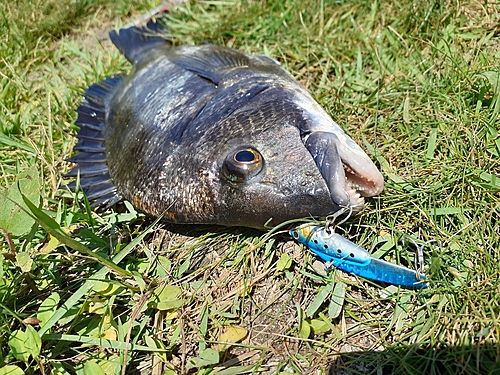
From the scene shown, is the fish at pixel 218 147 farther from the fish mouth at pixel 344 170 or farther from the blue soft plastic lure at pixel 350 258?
the blue soft plastic lure at pixel 350 258

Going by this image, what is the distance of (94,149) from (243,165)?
5.53 ft

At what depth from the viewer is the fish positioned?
7.94 ft

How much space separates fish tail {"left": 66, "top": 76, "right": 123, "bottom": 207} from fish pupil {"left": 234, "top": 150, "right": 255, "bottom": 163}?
3.75 ft

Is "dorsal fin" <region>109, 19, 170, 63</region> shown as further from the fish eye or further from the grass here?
the fish eye

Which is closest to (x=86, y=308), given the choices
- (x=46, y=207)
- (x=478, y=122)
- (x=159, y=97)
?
(x=46, y=207)

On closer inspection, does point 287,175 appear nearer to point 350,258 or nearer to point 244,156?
point 244,156

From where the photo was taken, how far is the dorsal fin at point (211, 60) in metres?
3.28

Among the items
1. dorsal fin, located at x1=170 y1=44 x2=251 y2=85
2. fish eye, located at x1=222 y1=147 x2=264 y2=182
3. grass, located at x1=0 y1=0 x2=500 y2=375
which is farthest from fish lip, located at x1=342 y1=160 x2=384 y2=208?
dorsal fin, located at x1=170 y1=44 x2=251 y2=85

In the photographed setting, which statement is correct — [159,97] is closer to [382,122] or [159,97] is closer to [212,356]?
[382,122]

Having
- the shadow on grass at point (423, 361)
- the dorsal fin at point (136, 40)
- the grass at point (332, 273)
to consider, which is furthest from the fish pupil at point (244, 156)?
the dorsal fin at point (136, 40)

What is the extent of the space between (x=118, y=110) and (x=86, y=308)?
168 cm

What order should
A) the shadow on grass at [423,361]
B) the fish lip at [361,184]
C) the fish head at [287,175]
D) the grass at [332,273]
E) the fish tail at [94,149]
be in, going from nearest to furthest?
the shadow on grass at [423,361]
the grass at [332,273]
the fish head at [287,175]
the fish lip at [361,184]
the fish tail at [94,149]

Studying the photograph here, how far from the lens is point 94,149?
359 cm

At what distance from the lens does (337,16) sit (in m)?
4.05
